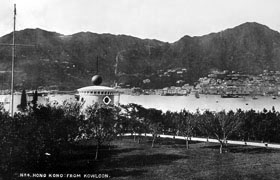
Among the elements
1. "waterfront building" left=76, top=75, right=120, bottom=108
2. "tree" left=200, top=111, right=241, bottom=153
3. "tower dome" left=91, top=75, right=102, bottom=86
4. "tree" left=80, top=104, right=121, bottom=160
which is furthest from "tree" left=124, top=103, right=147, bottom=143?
"tree" left=80, top=104, right=121, bottom=160

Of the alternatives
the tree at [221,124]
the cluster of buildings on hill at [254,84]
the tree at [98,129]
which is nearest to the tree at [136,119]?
the tree at [221,124]

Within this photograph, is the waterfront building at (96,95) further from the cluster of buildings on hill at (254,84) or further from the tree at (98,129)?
the cluster of buildings on hill at (254,84)

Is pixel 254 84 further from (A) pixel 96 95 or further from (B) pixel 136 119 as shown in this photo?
(A) pixel 96 95

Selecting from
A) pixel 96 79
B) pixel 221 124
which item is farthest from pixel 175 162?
pixel 96 79

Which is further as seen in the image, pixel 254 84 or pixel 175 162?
pixel 254 84

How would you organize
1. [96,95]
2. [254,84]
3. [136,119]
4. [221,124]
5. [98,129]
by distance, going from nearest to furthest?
[98,129] < [221,124] < [96,95] < [136,119] < [254,84]

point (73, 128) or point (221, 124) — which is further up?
point (73, 128)

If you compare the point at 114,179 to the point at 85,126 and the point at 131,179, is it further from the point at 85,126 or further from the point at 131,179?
the point at 85,126
